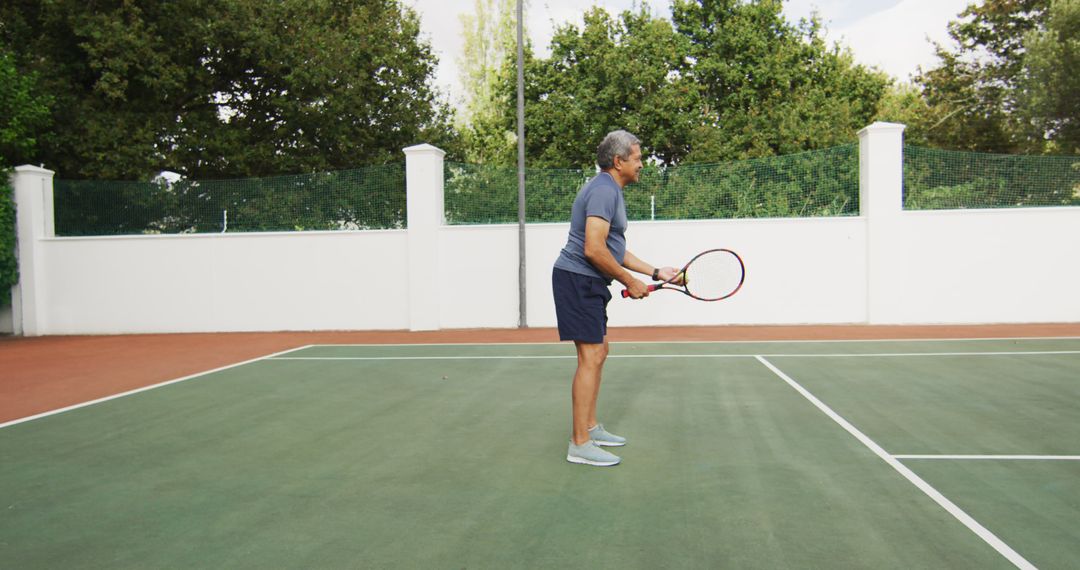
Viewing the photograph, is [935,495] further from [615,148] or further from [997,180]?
[997,180]

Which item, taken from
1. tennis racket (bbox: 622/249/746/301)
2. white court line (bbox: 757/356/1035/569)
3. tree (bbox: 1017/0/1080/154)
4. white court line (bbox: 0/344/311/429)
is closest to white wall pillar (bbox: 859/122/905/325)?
white court line (bbox: 757/356/1035/569)

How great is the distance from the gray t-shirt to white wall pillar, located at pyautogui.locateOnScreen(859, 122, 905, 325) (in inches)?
317

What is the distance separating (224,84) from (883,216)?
1569 cm

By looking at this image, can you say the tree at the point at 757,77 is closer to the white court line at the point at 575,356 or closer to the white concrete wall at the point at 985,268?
the white concrete wall at the point at 985,268

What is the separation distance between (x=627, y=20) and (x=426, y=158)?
1569 cm

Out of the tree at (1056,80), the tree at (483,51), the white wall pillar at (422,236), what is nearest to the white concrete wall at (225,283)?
the white wall pillar at (422,236)

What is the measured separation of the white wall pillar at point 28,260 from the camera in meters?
12.4

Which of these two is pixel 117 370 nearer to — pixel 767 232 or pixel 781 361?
pixel 781 361

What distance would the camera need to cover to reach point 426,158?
38.0 feet

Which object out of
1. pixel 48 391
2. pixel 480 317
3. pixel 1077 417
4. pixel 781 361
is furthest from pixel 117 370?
pixel 1077 417

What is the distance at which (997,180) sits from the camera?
10.8 meters

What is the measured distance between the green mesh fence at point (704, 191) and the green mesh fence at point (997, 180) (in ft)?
3.59

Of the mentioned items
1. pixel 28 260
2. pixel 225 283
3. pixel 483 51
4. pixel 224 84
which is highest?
pixel 483 51

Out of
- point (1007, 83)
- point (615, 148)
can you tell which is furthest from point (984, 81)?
point (615, 148)
